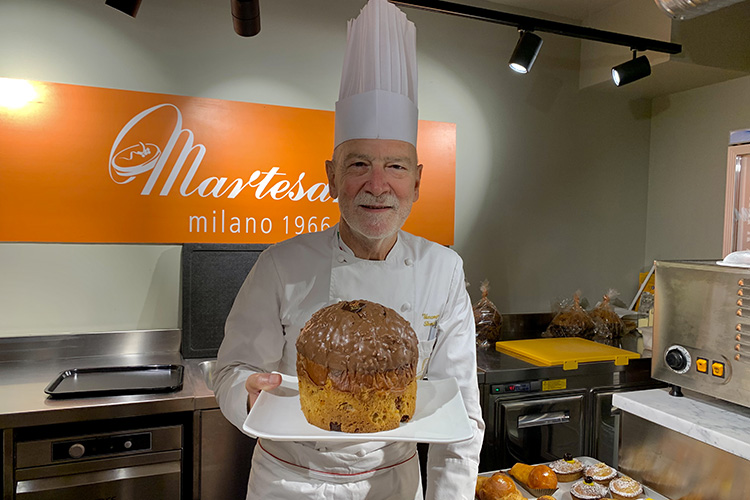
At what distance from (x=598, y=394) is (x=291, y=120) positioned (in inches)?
81.6

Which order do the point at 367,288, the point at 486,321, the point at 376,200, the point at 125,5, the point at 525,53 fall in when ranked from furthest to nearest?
the point at 486,321 < the point at 525,53 < the point at 125,5 < the point at 367,288 < the point at 376,200

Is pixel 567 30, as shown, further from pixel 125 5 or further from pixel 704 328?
pixel 125 5

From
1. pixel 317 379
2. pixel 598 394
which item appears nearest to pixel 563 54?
pixel 598 394

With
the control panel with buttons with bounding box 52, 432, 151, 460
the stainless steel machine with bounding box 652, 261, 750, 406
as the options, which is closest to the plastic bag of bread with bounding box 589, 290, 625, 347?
the stainless steel machine with bounding box 652, 261, 750, 406

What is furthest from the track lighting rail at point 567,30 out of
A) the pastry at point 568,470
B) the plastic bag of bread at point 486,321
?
the pastry at point 568,470

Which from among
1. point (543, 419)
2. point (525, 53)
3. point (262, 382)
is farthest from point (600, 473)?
point (525, 53)

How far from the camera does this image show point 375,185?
1.09m

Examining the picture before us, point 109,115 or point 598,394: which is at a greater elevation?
point 109,115

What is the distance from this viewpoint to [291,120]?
2.89 metres

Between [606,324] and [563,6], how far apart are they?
1918 millimetres

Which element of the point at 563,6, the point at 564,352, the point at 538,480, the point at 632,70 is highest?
the point at 563,6

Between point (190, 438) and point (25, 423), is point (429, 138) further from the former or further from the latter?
point (25, 423)

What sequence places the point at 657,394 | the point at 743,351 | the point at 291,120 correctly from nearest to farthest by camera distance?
the point at 743,351 → the point at 657,394 → the point at 291,120

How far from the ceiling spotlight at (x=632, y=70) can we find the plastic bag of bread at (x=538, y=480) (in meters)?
2.17
